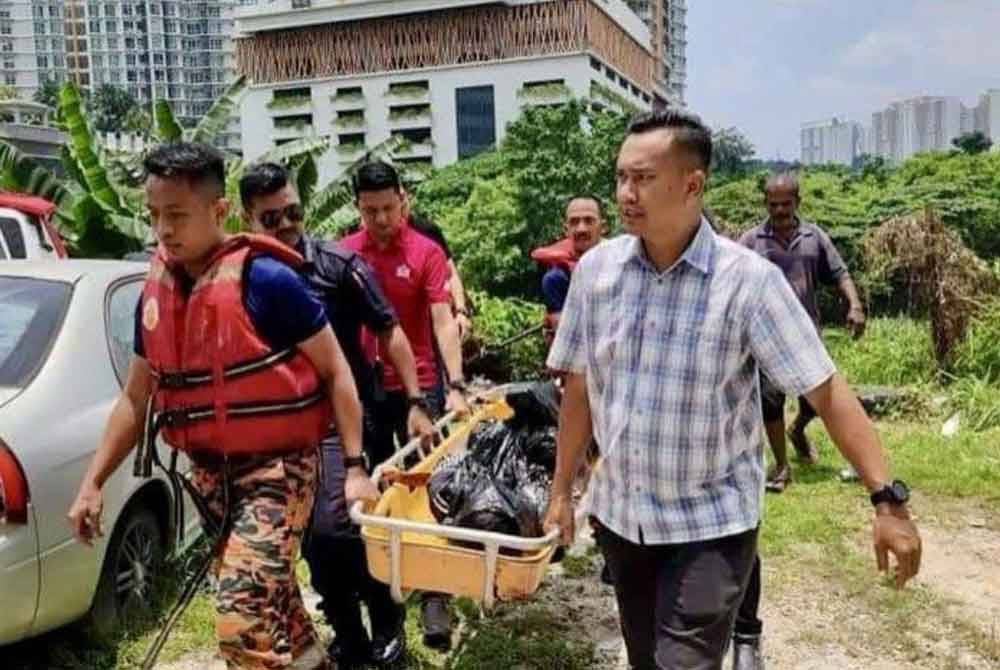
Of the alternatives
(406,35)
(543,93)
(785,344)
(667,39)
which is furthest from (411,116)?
(785,344)

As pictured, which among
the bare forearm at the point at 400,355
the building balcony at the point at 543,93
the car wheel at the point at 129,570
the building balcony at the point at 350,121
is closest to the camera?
the bare forearm at the point at 400,355

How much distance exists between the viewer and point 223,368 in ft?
8.03

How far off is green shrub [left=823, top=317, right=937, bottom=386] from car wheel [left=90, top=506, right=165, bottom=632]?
6.49 meters

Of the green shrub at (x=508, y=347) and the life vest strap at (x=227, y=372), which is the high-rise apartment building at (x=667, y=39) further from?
the life vest strap at (x=227, y=372)

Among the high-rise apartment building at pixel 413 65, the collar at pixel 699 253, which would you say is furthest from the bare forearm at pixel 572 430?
the high-rise apartment building at pixel 413 65

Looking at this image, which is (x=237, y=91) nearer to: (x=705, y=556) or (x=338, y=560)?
(x=338, y=560)

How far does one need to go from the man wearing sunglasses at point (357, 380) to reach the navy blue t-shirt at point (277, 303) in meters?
0.61

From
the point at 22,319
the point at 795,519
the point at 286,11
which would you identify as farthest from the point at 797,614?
the point at 286,11

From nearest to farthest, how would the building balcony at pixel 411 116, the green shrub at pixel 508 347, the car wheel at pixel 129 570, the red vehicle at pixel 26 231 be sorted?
1. the car wheel at pixel 129 570
2. the red vehicle at pixel 26 231
3. the green shrub at pixel 508 347
4. the building balcony at pixel 411 116

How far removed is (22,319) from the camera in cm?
346

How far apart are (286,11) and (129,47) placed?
5934 cm

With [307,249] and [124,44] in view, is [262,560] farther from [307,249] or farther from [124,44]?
[124,44]

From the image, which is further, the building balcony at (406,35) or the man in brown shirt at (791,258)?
the building balcony at (406,35)

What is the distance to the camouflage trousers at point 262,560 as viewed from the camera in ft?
7.95
